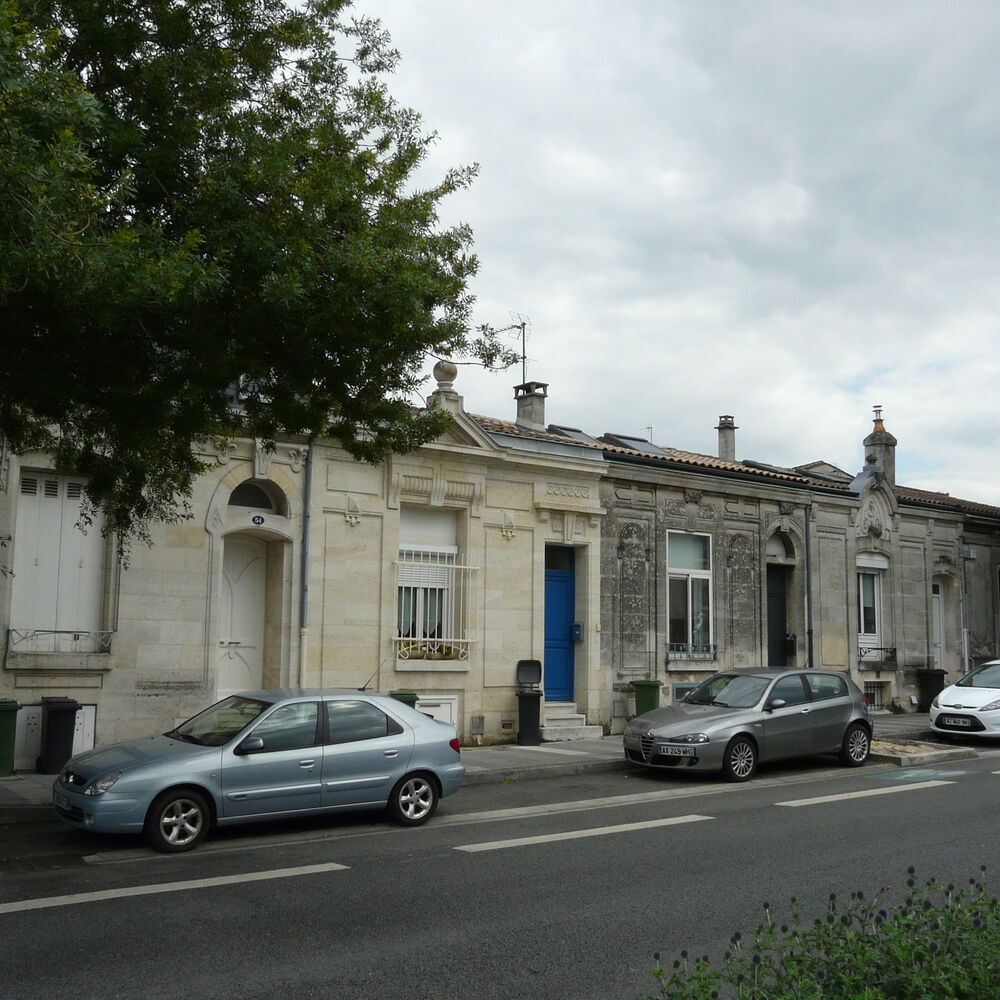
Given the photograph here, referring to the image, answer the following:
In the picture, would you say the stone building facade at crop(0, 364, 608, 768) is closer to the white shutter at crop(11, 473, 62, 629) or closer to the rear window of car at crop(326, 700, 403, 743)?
the white shutter at crop(11, 473, 62, 629)

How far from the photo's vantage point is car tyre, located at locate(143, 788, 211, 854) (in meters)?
8.86

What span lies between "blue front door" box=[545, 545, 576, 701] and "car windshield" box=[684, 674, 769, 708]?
3.38 meters

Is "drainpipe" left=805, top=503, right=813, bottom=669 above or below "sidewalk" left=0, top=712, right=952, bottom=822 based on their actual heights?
above

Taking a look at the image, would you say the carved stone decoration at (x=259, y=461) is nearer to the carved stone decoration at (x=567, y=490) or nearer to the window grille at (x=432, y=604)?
the window grille at (x=432, y=604)

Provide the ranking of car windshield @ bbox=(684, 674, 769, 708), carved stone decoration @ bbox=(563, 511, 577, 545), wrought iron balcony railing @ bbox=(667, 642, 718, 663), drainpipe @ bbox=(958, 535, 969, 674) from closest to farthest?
car windshield @ bbox=(684, 674, 769, 708) < carved stone decoration @ bbox=(563, 511, 577, 545) < wrought iron balcony railing @ bbox=(667, 642, 718, 663) < drainpipe @ bbox=(958, 535, 969, 674)

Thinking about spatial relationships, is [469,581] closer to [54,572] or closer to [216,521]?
[216,521]

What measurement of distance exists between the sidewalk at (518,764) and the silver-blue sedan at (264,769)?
1959mm

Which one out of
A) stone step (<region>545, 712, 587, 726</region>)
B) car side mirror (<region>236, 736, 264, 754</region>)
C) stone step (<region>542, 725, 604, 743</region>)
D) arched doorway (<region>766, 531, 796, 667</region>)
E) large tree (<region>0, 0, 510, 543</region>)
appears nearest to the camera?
large tree (<region>0, 0, 510, 543</region>)

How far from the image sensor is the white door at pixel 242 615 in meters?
14.9

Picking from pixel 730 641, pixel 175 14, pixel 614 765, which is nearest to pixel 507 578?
pixel 614 765

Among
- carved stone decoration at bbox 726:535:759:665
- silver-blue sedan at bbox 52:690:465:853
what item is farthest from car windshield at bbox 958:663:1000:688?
silver-blue sedan at bbox 52:690:465:853

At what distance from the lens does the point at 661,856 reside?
8.87 meters

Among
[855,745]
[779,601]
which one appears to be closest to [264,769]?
[855,745]


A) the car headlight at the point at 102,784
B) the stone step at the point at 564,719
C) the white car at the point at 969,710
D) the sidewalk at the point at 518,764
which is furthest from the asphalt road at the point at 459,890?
the white car at the point at 969,710
